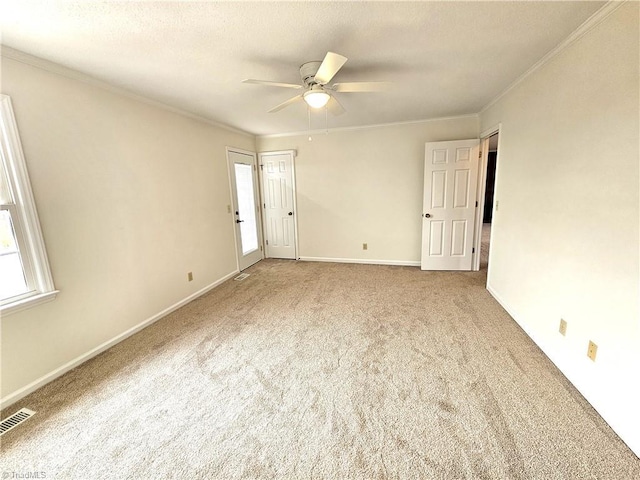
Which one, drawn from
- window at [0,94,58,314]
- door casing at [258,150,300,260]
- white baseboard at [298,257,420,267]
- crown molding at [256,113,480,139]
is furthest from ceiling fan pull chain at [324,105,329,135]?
window at [0,94,58,314]

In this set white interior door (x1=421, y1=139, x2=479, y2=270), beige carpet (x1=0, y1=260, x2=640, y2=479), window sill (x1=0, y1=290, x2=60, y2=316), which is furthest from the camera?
white interior door (x1=421, y1=139, x2=479, y2=270)

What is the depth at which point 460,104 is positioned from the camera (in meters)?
3.30

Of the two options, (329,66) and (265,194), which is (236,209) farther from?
(329,66)

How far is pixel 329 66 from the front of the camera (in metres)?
1.68

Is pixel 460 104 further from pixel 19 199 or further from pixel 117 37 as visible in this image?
pixel 19 199

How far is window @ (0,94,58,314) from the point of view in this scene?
5.70 ft

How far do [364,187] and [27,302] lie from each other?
3.99 m

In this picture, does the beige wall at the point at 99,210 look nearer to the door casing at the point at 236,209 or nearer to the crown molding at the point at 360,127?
the door casing at the point at 236,209

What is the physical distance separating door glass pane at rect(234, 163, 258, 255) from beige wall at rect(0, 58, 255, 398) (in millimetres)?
1018

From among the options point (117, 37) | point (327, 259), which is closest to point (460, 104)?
point (327, 259)

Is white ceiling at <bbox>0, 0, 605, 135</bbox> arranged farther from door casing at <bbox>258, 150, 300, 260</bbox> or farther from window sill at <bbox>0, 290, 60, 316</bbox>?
door casing at <bbox>258, 150, 300, 260</bbox>

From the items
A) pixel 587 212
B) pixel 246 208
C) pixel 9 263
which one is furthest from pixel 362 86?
pixel 246 208

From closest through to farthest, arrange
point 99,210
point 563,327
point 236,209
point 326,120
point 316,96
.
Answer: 1. point 563,327
2. point 316,96
3. point 99,210
4. point 326,120
5. point 236,209

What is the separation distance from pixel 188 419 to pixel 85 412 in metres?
0.69
